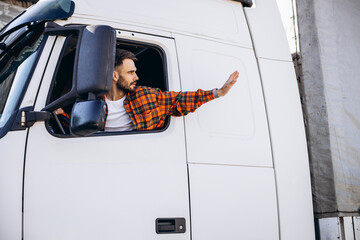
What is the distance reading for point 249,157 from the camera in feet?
8.59

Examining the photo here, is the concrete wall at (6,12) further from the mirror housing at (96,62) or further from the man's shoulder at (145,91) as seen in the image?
the mirror housing at (96,62)

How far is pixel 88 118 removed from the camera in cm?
191

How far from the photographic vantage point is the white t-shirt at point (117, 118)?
252cm

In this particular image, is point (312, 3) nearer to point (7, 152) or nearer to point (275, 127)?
point (275, 127)

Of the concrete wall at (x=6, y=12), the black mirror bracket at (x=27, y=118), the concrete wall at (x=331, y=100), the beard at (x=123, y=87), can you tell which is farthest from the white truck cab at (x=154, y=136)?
the concrete wall at (x=6, y=12)

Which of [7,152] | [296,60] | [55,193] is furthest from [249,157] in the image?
[7,152]

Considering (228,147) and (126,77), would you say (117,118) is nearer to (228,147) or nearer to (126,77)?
(126,77)

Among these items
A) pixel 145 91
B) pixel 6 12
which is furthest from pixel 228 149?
pixel 6 12

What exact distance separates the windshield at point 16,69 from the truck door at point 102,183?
0.12 m

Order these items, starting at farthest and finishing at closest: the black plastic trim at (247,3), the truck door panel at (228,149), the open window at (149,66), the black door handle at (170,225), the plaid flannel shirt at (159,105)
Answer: the black plastic trim at (247,3), the open window at (149,66), the plaid flannel shirt at (159,105), the truck door panel at (228,149), the black door handle at (170,225)

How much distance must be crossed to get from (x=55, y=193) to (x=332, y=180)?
1.79 metres

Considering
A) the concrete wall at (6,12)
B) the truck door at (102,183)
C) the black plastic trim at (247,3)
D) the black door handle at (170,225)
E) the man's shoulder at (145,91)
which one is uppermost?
the concrete wall at (6,12)

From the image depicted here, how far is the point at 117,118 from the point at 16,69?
2.18 ft

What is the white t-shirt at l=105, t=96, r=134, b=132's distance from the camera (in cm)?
252
